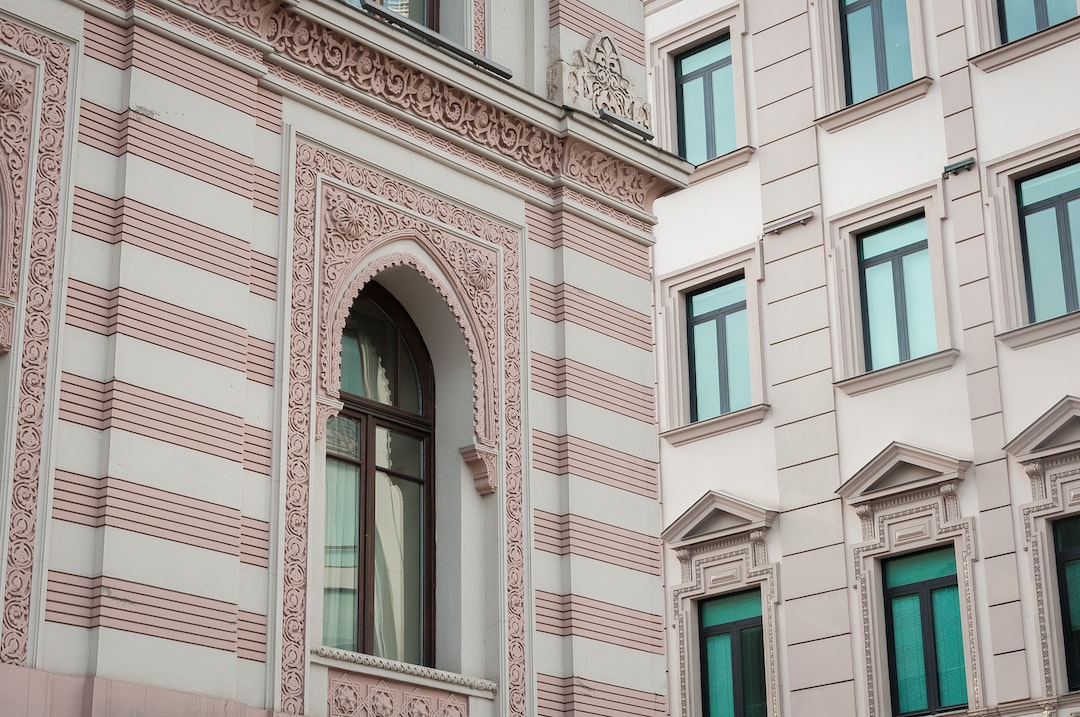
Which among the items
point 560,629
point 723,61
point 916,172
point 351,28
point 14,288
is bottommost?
point 560,629

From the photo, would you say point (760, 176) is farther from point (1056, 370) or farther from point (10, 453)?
point (10, 453)

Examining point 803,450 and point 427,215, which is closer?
point 427,215

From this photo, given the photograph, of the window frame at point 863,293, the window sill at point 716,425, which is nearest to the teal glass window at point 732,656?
the window sill at point 716,425

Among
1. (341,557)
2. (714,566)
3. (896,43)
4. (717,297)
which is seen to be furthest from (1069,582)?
(341,557)

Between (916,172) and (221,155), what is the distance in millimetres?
10378

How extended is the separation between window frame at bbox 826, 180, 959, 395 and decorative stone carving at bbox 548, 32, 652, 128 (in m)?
5.41

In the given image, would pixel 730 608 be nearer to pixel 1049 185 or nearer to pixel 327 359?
pixel 1049 185

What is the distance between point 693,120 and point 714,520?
549 cm

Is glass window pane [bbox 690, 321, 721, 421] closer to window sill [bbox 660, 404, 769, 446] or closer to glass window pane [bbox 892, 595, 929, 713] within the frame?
window sill [bbox 660, 404, 769, 446]

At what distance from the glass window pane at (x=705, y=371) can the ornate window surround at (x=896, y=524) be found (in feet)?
8.47

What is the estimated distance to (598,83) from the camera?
14914 millimetres

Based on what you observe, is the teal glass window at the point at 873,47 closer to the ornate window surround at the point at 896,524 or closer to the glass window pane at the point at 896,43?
the glass window pane at the point at 896,43

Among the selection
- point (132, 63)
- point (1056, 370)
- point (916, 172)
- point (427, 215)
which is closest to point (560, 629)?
point (427, 215)

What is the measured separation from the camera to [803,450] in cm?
2003
